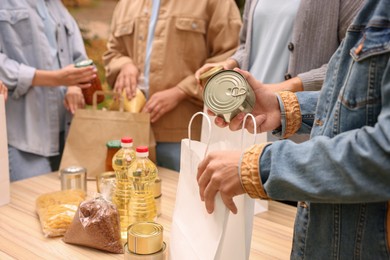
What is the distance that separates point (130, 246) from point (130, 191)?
0.28 meters

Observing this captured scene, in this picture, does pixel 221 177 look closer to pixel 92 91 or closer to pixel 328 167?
pixel 328 167

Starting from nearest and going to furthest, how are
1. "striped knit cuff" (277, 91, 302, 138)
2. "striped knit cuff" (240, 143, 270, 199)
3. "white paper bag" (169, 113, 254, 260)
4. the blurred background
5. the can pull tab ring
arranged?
1. "striped knit cuff" (240, 143, 270, 199)
2. "white paper bag" (169, 113, 254, 260)
3. the can pull tab ring
4. "striped knit cuff" (277, 91, 302, 138)
5. the blurred background

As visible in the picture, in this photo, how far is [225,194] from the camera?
834 millimetres

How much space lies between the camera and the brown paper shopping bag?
1808 mm

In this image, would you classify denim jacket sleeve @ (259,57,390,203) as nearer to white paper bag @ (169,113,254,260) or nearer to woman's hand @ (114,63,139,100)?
white paper bag @ (169,113,254,260)

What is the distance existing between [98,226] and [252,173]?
1.77 feet

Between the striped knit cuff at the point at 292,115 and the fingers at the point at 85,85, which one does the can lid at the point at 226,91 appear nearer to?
the striped knit cuff at the point at 292,115

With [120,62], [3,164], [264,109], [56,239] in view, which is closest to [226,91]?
[264,109]

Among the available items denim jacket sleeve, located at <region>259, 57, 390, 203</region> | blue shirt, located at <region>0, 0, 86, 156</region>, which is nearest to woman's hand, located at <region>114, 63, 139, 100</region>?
blue shirt, located at <region>0, 0, 86, 156</region>

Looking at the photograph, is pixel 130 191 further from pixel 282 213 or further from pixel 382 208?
pixel 382 208

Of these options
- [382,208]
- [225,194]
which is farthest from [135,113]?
[382,208]

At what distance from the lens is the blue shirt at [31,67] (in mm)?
1947

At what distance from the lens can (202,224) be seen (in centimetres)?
95

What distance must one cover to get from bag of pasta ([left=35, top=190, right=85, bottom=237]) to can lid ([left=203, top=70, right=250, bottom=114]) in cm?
55
